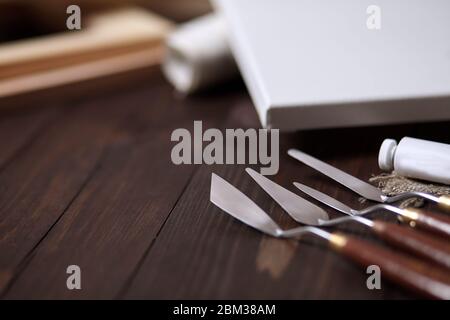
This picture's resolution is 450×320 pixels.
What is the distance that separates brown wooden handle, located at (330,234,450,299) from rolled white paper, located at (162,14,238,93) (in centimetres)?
42

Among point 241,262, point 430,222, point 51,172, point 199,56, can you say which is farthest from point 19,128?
point 430,222

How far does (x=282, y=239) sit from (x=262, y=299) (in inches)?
2.6

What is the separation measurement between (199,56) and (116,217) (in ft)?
1.06

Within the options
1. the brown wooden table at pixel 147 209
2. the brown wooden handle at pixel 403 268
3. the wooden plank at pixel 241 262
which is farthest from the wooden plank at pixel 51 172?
the brown wooden handle at pixel 403 268

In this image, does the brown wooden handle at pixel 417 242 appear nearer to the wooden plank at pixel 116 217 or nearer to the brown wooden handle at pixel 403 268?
the brown wooden handle at pixel 403 268

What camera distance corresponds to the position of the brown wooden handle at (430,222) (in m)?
0.40

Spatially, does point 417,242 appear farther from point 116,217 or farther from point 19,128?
point 19,128

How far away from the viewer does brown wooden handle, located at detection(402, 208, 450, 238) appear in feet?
1.31

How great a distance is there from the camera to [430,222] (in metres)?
0.41

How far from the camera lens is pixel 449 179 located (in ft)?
1.56

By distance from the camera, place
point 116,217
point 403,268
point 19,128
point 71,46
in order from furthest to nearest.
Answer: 1. point 71,46
2. point 19,128
3. point 116,217
4. point 403,268

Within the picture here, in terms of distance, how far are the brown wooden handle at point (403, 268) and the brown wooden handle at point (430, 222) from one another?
0.03m

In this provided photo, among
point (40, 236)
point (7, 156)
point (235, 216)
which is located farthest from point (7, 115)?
point (235, 216)

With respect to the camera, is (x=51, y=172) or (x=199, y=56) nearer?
(x=51, y=172)
